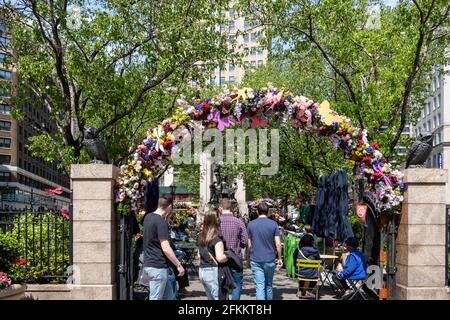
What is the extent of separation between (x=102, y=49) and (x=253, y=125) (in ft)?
24.6

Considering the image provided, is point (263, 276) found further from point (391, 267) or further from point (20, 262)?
point (20, 262)

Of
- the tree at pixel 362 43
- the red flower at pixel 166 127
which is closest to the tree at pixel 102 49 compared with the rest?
the tree at pixel 362 43

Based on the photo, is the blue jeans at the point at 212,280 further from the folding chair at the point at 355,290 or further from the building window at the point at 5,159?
the building window at the point at 5,159

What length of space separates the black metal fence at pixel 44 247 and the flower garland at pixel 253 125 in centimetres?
187

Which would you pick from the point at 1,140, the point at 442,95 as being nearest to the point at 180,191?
the point at 1,140

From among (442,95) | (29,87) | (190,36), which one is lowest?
(29,87)

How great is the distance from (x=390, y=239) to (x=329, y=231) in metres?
1.40

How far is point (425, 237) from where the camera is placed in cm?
1020

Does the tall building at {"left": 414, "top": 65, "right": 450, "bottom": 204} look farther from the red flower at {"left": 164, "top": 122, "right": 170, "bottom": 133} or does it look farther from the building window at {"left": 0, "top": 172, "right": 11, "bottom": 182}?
the building window at {"left": 0, "top": 172, "right": 11, "bottom": 182}

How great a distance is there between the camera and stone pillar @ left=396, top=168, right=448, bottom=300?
1015 cm

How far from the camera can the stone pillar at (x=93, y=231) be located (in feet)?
33.2

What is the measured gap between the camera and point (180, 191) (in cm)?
9306
